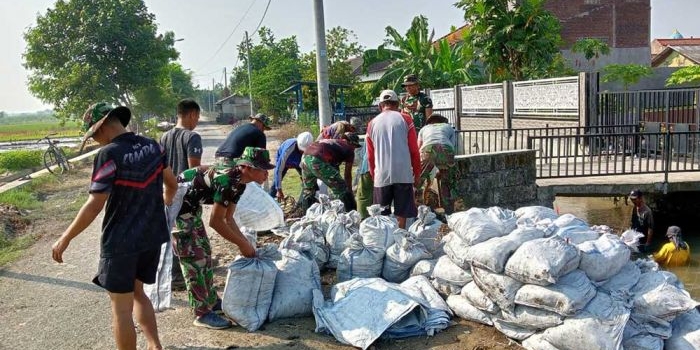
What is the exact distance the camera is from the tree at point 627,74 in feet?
69.5

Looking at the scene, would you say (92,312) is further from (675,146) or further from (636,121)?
(636,121)

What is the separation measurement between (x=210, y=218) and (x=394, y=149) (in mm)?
2072

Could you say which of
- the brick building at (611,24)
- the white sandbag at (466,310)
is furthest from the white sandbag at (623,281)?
the brick building at (611,24)

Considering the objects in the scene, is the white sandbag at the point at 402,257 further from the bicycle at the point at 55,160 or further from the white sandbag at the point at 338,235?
the bicycle at the point at 55,160

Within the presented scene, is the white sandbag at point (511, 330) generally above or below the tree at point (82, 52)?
below

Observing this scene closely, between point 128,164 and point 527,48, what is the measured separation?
50.6 feet

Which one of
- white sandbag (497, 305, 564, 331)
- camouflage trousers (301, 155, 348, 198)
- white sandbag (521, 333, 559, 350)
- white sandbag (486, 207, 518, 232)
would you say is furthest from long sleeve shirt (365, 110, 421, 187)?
white sandbag (521, 333, 559, 350)

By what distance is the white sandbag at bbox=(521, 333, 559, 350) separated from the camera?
3384 millimetres

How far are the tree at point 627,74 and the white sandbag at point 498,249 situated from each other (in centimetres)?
2027

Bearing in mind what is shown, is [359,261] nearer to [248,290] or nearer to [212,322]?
[248,290]

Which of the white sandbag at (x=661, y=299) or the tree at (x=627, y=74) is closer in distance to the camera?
the white sandbag at (x=661, y=299)

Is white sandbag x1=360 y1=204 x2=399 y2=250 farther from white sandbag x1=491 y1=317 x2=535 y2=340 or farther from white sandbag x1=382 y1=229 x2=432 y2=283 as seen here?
white sandbag x1=491 y1=317 x2=535 y2=340

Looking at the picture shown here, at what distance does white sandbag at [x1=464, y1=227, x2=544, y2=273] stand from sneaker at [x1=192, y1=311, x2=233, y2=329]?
1.75 meters

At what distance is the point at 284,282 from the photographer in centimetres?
411
